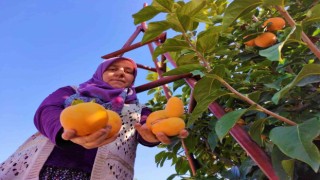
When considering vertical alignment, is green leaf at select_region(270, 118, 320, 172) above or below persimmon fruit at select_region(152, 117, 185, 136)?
below

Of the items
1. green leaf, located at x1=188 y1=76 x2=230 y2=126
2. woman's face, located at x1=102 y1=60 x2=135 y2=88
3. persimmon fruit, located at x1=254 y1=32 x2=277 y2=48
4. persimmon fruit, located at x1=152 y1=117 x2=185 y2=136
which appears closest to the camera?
green leaf, located at x1=188 y1=76 x2=230 y2=126

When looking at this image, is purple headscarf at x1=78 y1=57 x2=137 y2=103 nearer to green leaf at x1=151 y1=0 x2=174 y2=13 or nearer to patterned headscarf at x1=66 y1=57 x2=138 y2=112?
patterned headscarf at x1=66 y1=57 x2=138 y2=112

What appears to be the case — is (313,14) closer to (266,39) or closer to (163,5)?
(163,5)

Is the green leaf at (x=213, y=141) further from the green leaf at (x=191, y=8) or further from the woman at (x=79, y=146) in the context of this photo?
the green leaf at (x=191, y=8)

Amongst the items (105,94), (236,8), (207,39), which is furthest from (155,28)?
(105,94)

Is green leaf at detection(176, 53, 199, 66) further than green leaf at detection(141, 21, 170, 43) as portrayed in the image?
Yes

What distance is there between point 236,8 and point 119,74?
0.91m

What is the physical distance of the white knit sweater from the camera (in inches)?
55.1

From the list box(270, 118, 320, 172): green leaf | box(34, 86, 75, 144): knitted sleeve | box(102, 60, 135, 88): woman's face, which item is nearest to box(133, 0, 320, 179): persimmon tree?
box(270, 118, 320, 172): green leaf

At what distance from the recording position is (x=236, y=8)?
989mm

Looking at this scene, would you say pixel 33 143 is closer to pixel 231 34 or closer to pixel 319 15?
pixel 231 34

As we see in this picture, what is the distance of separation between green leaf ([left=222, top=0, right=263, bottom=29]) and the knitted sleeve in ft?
2.39

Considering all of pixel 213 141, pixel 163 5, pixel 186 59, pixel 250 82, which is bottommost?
pixel 213 141

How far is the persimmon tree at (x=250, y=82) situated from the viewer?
2.86ft
